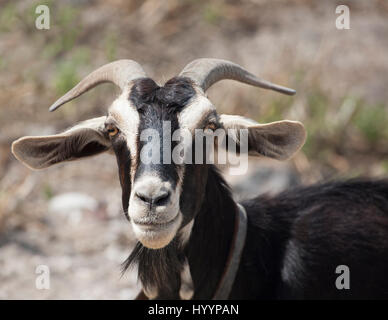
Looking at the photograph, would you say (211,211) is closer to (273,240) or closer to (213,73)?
(273,240)

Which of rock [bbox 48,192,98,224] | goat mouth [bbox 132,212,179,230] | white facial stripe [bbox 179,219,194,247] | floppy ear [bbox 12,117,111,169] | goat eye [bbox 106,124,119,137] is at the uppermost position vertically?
goat eye [bbox 106,124,119,137]

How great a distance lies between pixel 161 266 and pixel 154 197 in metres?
0.80

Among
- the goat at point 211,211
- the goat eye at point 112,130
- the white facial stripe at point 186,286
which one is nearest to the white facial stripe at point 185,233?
the goat at point 211,211

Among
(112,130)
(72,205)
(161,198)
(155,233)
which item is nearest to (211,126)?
(112,130)

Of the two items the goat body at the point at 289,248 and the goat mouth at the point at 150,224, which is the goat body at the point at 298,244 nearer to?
the goat body at the point at 289,248

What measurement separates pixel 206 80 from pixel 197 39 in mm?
6193

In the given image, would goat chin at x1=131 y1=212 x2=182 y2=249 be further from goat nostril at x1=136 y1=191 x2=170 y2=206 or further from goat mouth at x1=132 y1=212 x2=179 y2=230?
goat nostril at x1=136 y1=191 x2=170 y2=206

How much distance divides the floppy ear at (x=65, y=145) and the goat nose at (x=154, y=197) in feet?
2.76

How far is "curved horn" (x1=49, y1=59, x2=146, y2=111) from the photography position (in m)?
4.33

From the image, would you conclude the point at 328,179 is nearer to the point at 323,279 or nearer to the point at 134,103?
the point at 323,279

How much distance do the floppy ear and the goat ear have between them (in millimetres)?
820

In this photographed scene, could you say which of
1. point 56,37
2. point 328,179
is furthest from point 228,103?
point 328,179

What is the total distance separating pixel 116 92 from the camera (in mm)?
7906

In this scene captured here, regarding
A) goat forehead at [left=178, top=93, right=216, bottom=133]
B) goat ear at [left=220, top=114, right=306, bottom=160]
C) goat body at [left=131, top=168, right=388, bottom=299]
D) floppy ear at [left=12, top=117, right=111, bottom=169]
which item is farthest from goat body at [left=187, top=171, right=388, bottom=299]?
floppy ear at [left=12, top=117, right=111, bottom=169]
